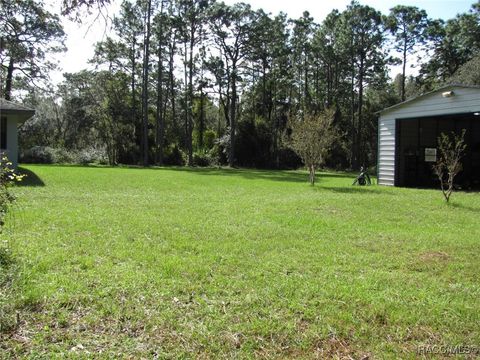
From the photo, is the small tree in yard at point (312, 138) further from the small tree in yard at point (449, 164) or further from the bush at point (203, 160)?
the bush at point (203, 160)

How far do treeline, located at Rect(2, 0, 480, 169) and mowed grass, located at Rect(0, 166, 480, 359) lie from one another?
28108mm

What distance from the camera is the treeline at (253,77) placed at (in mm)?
36469

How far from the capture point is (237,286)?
14.6 feet

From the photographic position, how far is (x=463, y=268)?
5391mm

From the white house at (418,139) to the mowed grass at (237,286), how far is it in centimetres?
940

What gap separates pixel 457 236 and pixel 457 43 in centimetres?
3348

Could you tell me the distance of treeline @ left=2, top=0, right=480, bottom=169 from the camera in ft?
120

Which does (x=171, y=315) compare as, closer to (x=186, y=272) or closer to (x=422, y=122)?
(x=186, y=272)

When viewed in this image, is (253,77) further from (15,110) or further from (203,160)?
(15,110)

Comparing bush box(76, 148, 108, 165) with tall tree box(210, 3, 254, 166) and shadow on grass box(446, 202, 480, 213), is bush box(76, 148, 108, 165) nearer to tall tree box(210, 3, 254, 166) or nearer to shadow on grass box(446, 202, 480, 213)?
tall tree box(210, 3, 254, 166)

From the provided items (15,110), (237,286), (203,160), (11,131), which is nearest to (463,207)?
(237,286)

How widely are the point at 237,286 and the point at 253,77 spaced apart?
135ft

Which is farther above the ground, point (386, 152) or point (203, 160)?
point (386, 152)

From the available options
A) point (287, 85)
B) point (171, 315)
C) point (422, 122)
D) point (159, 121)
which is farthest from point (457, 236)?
point (287, 85)
